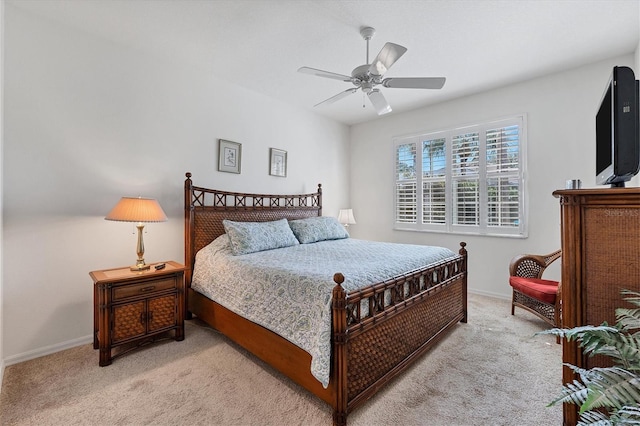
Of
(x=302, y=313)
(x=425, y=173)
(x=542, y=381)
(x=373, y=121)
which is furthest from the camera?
(x=373, y=121)

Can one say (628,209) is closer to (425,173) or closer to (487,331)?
(487,331)

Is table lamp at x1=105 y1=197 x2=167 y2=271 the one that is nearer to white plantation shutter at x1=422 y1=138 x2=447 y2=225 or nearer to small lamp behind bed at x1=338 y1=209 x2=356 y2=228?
small lamp behind bed at x1=338 y1=209 x2=356 y2=228

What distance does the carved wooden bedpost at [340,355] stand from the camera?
164 cm

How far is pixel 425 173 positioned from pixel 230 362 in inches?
151

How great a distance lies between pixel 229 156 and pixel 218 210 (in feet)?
2.49

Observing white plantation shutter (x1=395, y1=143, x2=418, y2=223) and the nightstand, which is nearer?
the nightstand

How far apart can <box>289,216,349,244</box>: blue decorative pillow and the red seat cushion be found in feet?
7.05

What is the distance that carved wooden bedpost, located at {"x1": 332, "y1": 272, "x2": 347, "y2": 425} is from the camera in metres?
1.64

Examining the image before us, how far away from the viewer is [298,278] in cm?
201

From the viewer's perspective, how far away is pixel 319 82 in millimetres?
3732

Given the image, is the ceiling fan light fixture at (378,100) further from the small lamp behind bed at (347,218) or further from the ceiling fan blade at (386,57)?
the small lamp behind bed at (347,218)

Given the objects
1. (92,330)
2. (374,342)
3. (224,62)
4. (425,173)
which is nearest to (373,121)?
(425,173)

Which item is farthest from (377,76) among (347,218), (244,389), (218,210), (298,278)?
(347,218)

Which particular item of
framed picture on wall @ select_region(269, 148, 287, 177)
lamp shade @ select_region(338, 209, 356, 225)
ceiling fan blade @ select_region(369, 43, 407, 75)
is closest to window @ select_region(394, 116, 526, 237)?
lamp shade @ select_region(338, 209, 356, 225)
